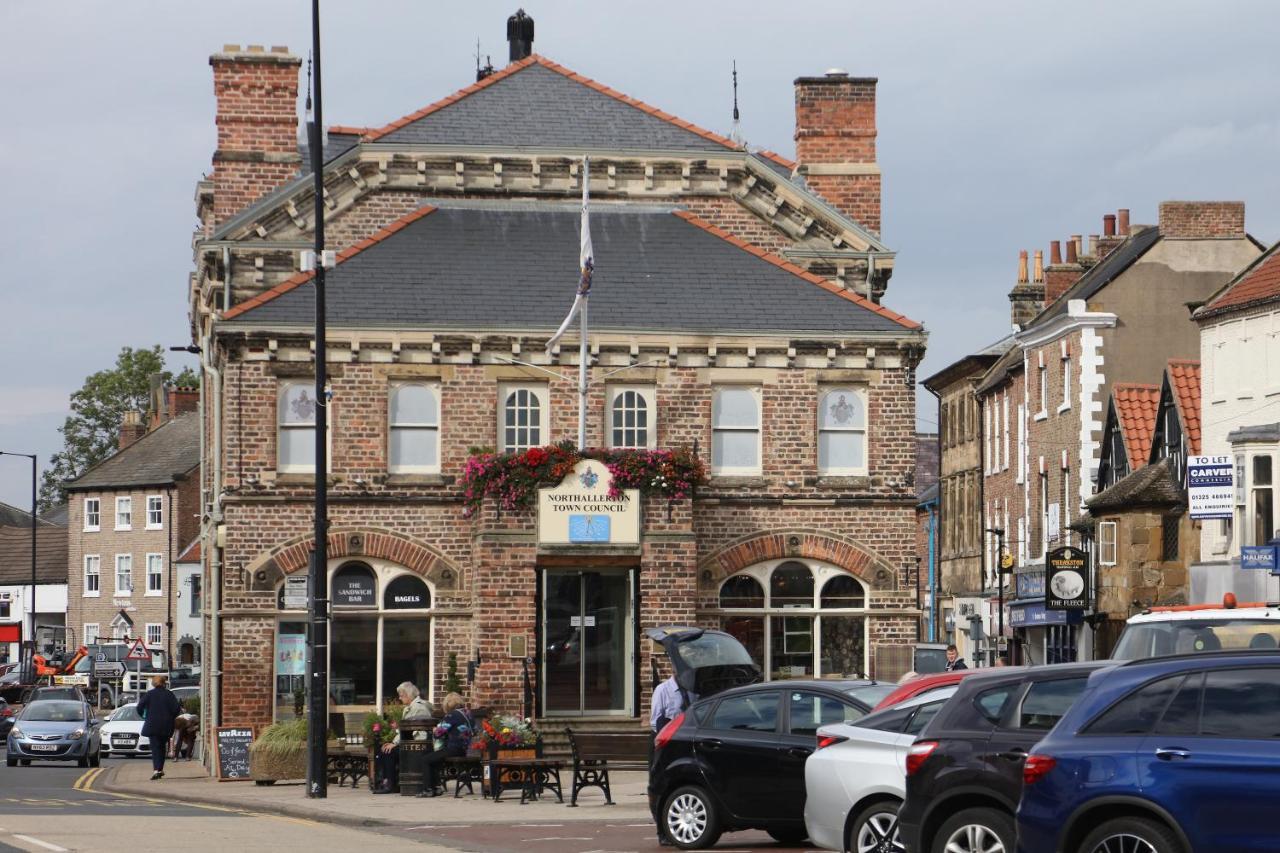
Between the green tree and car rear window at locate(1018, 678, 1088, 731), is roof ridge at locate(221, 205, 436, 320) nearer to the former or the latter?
car rear window at locate(1018, 678, 1088, 731)

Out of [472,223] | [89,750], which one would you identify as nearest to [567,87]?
[472,223]

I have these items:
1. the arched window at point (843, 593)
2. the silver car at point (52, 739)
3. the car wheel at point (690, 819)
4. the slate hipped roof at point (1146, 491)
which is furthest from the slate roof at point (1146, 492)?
the car wheel at point (690, 819)

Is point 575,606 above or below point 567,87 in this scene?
below

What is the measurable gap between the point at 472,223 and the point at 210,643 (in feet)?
29.6

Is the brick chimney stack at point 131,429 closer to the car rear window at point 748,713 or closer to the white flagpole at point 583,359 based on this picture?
the white flagpole at point 583,359

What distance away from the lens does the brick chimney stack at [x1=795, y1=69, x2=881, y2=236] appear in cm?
4341

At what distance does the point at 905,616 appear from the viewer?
127ft

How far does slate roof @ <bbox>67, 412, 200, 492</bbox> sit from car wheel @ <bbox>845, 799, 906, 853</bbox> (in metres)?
78.8

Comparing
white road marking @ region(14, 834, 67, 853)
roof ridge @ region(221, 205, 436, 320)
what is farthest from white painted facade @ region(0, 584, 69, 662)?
white road marking @ region(14, 834, 67, 853)

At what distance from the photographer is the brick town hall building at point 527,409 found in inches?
1470

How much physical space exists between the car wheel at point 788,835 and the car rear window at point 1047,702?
5.82 metres

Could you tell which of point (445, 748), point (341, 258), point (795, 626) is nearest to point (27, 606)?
point (341, 258)

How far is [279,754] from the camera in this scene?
104ft

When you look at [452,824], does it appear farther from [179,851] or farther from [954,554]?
[954,554]
